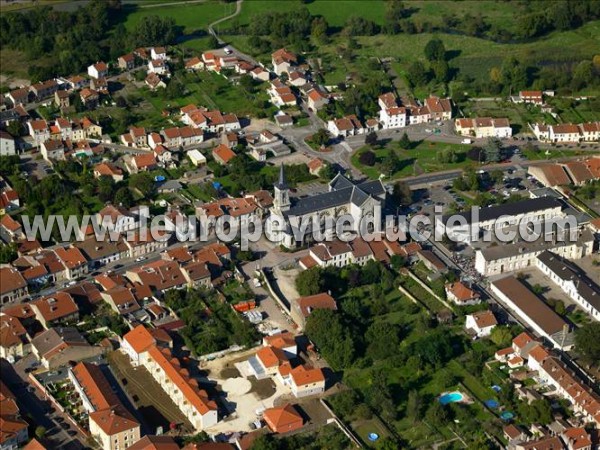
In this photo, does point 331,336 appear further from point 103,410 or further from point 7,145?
point 7,145

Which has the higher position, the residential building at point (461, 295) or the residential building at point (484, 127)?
the residential building at point (484, 127)

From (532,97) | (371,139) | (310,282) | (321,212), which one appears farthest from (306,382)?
(532,97)

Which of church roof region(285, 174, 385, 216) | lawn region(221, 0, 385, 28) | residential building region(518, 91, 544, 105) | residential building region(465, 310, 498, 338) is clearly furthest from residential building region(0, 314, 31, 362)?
lawn region(221, 0, 385, 28)

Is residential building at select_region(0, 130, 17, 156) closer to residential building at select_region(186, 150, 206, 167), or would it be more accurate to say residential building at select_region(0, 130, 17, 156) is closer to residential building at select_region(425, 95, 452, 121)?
residential building at select_region(186, 150, 206, 167)

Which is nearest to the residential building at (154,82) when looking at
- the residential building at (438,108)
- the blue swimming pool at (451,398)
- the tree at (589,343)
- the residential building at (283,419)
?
the residential building at (438,108)

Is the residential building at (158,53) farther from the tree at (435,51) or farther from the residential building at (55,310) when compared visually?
the residential building at (55,310)

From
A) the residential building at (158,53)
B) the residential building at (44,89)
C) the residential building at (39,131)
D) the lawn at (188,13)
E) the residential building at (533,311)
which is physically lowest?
the residential building at (533,311)

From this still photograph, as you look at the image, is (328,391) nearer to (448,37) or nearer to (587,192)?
(587,192)
